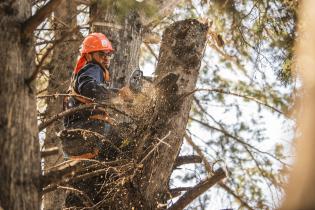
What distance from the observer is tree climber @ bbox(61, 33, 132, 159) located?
478 cm

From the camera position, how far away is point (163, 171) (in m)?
4.08

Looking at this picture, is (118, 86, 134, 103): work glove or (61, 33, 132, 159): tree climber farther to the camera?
(61, 33, 132, 159): tree climber

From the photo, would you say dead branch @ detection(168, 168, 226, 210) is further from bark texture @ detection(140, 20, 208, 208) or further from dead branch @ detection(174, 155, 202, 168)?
dead branch @ detection(174, 155, 202, 168)

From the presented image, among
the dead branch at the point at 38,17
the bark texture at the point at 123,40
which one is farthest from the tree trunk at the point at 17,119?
Result: the bark texture at the point at 123,40

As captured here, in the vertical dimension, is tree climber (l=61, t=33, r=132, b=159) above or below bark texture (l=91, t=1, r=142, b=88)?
below

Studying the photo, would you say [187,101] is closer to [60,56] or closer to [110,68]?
[110,68]

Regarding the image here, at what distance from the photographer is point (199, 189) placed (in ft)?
11.3

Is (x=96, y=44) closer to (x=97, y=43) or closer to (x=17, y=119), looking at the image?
(x=97, y=43)

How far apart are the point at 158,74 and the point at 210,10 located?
4.97 feet

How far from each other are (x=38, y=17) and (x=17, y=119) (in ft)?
1.84

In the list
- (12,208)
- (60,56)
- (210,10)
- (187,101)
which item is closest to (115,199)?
(187,101)

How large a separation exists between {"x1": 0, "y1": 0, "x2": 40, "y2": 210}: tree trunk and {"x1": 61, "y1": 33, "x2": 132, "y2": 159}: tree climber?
5.16 ft

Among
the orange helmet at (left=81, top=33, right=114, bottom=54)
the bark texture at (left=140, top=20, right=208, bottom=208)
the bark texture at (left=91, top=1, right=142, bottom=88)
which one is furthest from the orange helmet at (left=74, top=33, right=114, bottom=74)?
the bark texture at (left=140, top=20, right=208, bottom=208)

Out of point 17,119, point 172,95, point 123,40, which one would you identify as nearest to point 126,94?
point 172,95
